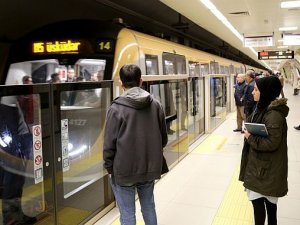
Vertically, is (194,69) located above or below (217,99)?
above

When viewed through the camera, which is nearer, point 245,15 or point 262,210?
point 262,210

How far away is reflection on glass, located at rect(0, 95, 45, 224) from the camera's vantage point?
2891mm

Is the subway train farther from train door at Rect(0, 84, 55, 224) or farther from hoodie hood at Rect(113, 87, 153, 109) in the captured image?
hoodie hood at Rect(113, 87, 153, 109)

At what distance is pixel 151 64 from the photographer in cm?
463

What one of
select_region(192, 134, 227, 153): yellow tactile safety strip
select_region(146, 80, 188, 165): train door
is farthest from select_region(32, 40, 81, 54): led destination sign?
select_region(192, 134, 227, 153): yellow tactile safety strip

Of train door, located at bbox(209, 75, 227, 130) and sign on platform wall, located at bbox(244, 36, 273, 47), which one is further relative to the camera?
sign on platform wall, located at bbox(244, 36, 273, 47)

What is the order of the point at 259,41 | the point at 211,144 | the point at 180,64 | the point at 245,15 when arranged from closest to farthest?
the point at 180,64, the point at 211,144, the point at 245,15, the point at 259,41

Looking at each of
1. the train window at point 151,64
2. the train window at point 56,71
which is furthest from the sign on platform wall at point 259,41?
the train window at point 56,71

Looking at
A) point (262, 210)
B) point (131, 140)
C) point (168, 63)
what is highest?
point (168, 63)

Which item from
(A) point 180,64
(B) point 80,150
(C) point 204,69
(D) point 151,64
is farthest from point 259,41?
(B) point 80,150

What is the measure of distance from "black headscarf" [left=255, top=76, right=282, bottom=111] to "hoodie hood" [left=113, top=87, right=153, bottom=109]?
34.1 inches

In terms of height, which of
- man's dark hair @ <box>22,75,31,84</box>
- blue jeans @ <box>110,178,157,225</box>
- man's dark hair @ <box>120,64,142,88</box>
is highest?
man's dark hair @ <box>22,75,31,84</box>

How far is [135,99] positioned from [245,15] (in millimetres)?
6307

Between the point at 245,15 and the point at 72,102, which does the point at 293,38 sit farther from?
the point at 72,102
